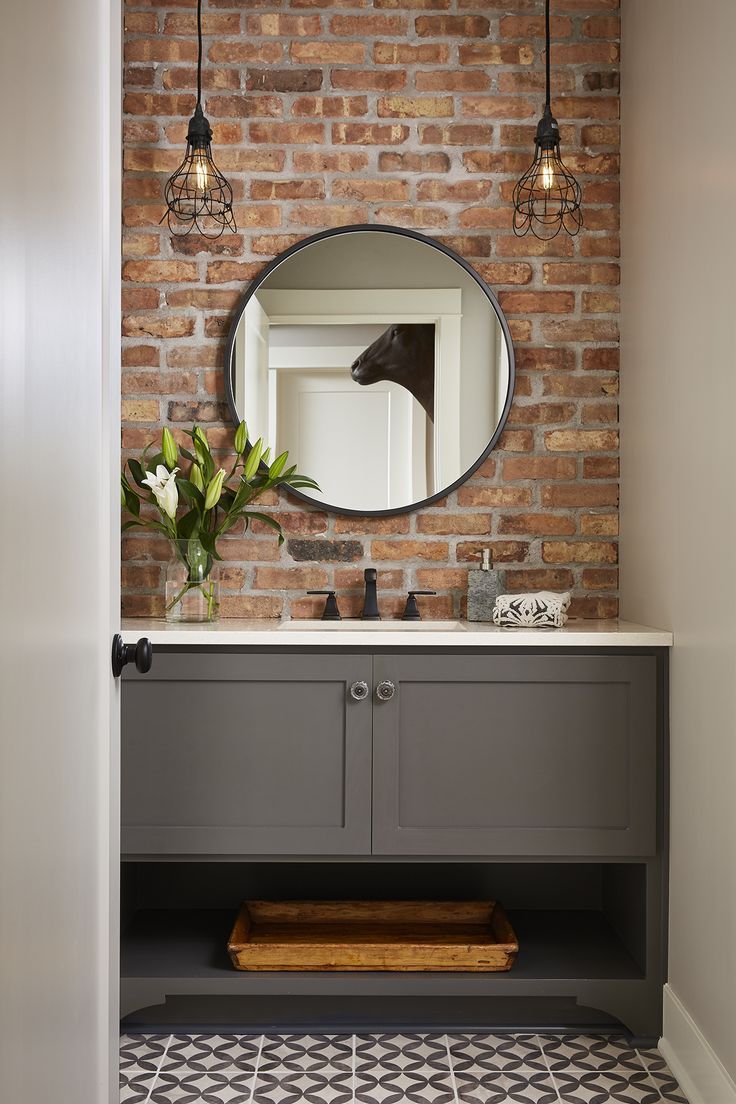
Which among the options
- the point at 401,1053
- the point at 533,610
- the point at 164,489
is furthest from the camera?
the point at 164,489

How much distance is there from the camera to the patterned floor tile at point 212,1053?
1.97 meters

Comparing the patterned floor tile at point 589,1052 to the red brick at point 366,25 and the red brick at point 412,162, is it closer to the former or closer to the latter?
the red brick at point 412,162

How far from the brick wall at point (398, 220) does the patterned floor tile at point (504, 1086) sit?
1118mm

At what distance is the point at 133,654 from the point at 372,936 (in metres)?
1.22

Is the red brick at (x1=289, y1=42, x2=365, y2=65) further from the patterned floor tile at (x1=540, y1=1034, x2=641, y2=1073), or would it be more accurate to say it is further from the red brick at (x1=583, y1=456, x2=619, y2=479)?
the patterned floor tile at (x1=540, y1=1034, x2=641, y2=1073)

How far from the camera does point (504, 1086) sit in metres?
1.89

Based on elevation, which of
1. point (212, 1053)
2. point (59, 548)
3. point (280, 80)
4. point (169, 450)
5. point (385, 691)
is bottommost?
point (212, 1053)

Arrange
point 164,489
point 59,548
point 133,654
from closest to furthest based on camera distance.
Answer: point 59,548 → point 133,654 → point 164,489

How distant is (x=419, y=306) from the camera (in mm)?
2514

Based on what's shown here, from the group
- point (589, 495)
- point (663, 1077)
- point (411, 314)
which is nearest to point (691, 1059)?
point (663, 1077)

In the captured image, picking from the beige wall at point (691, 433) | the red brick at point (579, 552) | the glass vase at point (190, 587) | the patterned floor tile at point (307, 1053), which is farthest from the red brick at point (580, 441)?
the patterned floor tile at point (307, 1053)

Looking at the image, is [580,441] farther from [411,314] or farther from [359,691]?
[359,691]

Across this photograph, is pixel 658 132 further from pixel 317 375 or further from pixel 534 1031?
pixel 534 1031

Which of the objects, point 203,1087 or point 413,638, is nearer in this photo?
point 203,1087
